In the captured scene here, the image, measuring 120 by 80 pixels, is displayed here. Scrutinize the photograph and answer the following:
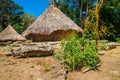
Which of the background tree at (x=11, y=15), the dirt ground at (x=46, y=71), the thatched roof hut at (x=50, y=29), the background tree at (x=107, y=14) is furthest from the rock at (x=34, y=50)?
the background tree at (x=11, y=15)

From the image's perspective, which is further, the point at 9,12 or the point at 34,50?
the point at 9,12

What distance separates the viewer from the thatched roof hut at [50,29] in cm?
1048

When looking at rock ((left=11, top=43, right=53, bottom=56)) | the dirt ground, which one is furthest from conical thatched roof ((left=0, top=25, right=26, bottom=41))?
the dirt ground

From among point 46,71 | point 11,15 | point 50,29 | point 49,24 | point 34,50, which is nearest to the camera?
point 46,71

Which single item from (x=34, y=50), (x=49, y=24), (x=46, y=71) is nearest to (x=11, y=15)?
(x=49, y=24)

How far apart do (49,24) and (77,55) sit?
209 inches

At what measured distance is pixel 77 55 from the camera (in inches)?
224

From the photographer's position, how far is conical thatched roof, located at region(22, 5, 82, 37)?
10.5 m

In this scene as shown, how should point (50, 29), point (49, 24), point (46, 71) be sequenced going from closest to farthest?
point (46, 71) → point (50, 29) → point (49, 24)

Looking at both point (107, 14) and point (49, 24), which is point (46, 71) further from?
point (107, 14)

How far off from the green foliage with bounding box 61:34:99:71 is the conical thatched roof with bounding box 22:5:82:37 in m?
4.32

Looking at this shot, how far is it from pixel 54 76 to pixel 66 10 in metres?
17.2

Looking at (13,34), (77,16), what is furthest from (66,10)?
(13,34)

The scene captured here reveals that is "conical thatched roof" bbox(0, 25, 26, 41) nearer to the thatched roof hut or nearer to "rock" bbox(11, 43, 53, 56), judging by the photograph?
the thatched roof hut
